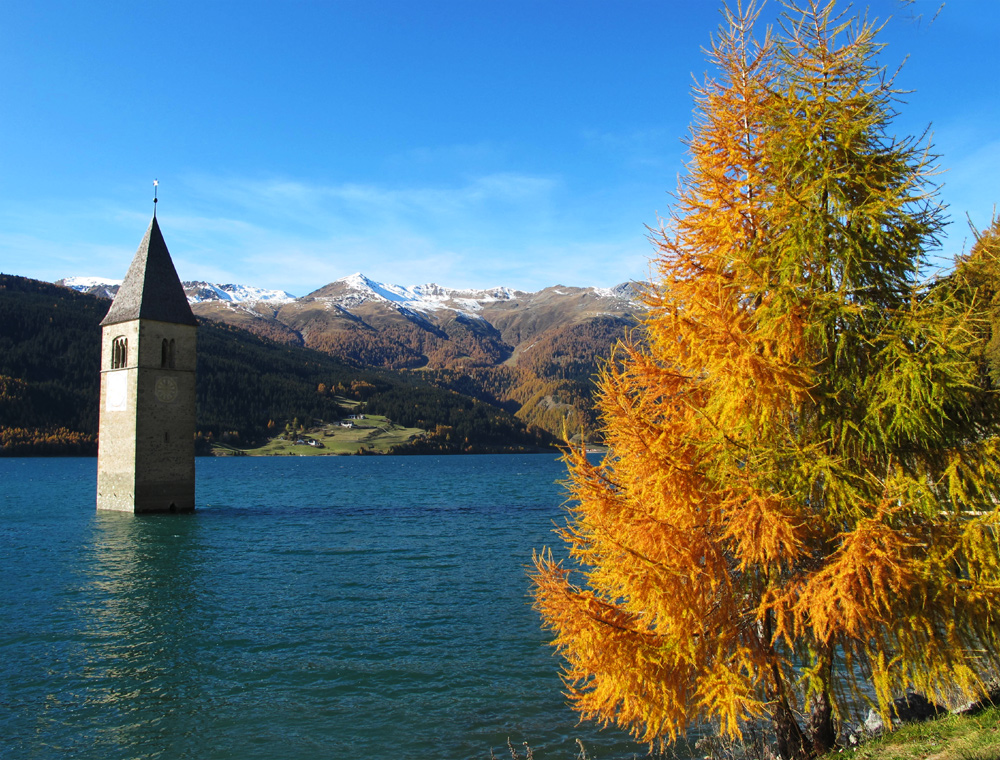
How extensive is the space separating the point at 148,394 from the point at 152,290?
8495mm

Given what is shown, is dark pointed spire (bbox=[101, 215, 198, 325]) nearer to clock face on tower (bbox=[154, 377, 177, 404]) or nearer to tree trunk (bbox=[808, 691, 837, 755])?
clock face on tower (bbox=[154, 377, 177, 404])

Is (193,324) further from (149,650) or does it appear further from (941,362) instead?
(941,362)

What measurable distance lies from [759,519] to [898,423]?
194 centimetres

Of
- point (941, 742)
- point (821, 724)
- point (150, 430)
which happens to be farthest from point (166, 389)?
point (941, 742)

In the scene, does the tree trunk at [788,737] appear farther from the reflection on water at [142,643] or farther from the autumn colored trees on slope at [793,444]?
the reflection on water at [142,643]

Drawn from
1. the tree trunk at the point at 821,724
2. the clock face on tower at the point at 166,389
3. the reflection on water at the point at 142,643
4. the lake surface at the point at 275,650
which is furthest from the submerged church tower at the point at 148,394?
the tree trunk at the point at 821,724

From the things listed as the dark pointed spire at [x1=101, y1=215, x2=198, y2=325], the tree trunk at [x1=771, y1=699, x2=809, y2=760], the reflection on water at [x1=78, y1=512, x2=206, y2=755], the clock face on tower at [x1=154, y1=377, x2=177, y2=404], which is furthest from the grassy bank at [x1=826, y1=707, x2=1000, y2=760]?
the dark pointed spire at [x1=101, y1=215, x2=198, y2=325]

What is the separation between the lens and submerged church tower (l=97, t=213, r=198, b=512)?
50000 mm

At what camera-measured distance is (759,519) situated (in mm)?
7965

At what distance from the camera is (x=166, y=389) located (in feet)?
171

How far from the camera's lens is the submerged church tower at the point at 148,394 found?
50000mm

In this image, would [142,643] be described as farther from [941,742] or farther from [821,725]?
[941,742]

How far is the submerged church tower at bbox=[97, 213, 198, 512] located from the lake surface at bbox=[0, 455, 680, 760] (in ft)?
28.6

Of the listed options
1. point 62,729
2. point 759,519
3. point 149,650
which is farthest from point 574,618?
point 149,650
